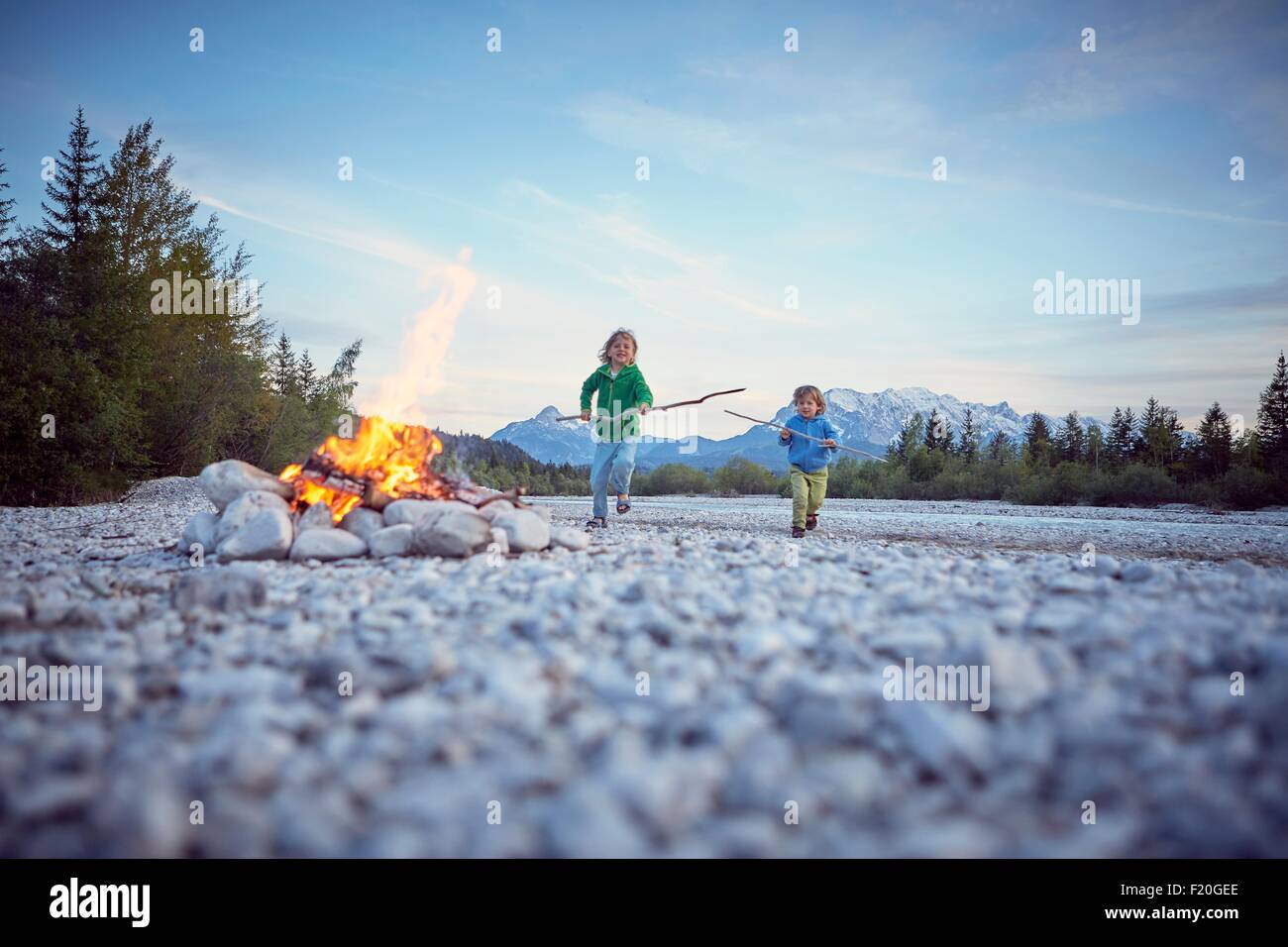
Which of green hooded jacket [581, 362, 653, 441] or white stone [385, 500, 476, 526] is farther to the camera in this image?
green hooded jacket [581, 362, 653, 441]

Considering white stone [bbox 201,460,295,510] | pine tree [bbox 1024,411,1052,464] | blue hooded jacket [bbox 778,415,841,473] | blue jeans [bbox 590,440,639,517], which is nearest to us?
white stone [bbox 201,460,295,510]

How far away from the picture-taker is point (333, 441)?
7465mm

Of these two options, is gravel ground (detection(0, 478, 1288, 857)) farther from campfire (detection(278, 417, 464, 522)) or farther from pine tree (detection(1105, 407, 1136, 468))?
pine tree (detection(1105, 407, 1136, 468))

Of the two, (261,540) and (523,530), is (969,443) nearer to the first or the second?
(523,530)

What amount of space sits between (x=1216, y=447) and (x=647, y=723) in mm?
36708

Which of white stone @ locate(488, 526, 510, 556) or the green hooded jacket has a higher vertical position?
the green hooded jacket

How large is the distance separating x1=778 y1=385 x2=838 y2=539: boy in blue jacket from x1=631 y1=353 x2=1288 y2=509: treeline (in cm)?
1821

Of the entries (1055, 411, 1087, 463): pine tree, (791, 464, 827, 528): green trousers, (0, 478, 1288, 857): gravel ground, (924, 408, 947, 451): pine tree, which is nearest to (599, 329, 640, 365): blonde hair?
(791, 464, 827, 528): green trousers

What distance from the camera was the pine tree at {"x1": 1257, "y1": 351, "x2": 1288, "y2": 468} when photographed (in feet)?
96.8

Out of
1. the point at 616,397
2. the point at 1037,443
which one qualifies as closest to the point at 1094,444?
the point at 1037,443

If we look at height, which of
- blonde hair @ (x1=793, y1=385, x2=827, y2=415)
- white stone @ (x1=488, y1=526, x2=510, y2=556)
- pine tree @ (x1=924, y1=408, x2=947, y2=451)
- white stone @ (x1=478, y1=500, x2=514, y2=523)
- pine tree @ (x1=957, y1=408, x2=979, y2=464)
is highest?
pine tree @ (x1=924, y1=408, x2=947, y2=451)

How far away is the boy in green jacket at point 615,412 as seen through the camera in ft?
32.9
